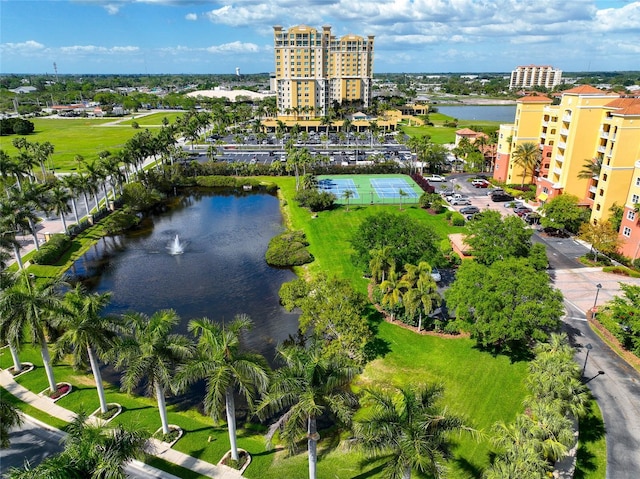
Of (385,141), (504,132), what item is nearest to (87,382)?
(504,132)

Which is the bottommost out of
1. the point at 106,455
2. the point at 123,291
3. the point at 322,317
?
the point at 123,291

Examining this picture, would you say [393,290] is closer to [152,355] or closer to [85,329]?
[152,355]

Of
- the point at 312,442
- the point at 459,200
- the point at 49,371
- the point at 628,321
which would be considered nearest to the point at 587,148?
the point at 459,200

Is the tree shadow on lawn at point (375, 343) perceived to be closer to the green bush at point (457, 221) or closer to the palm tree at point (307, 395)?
the palm tree at point (307, 395)

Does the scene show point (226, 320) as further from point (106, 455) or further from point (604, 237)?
point (604, 237)

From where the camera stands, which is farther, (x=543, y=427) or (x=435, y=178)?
(x=435, y=178)

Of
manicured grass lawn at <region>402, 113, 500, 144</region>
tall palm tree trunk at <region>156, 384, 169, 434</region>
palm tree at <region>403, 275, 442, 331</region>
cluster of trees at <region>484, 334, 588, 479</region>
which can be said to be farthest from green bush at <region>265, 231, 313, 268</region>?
manicured grass lawn at <region>402, 113, 500, 144</region>
